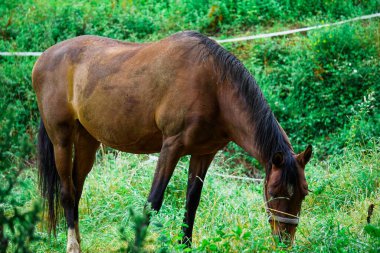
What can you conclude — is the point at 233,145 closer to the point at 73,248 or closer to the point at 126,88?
the point at 73,248

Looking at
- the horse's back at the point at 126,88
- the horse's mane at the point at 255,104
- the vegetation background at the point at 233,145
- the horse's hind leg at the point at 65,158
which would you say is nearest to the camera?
the horse's mane at the point at 255,104

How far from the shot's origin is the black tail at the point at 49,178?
233 inches

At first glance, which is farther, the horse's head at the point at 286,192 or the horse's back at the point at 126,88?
the horse's back at the point at 126,88

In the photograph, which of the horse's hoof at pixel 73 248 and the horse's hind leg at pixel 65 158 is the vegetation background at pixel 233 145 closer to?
the horse's hoof at pixel 73 248

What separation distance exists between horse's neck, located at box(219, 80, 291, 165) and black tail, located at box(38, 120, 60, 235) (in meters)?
1.97

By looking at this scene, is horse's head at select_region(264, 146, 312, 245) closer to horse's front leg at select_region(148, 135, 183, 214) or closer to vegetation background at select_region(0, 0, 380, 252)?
vegetation background at select_region(0, 0, 380, 252)

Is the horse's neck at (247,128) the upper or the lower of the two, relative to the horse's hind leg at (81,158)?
upper

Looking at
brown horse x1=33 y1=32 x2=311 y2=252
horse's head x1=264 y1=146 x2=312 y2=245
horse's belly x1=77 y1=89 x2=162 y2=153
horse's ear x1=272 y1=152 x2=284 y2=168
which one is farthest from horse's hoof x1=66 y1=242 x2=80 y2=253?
horse's ear x1=272 y1=152 x2=284 y2=168

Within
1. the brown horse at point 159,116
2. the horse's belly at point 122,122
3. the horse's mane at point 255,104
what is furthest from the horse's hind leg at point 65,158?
the horse's mane at point 255,104

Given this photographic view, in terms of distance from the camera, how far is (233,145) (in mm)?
9102

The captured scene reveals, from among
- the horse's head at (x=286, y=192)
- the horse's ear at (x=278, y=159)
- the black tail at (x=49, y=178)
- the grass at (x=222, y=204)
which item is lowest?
Result: the grass at (x=222, y=204)

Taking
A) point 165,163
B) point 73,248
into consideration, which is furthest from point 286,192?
point 73,248

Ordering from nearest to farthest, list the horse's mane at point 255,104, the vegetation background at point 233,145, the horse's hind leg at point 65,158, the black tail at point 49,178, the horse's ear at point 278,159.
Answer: the horse's ear at point 278,159, the horse's mane at point 255,104, the vegetation background at point 233,145, the horse's hind leg at point 65,158, the black tail at point 49,178

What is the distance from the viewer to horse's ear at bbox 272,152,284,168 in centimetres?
447
